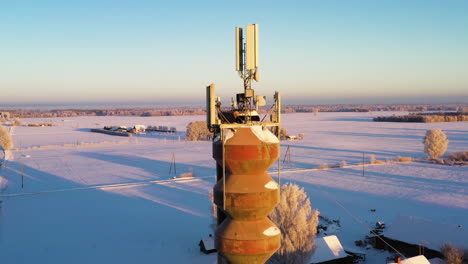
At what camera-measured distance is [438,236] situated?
20.7 m

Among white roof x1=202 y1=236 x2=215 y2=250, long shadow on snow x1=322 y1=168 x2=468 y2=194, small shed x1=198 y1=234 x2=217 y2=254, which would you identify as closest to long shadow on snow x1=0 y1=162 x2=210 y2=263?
small shed x1=198 y1=234 x2=217 y2=254

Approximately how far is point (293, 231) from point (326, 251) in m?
3.38

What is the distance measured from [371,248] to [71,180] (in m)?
34.2

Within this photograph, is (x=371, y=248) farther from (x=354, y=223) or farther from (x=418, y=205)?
(x=418, y=205)

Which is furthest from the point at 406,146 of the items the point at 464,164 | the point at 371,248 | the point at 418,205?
the point at 371,248

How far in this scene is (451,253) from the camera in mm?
18469

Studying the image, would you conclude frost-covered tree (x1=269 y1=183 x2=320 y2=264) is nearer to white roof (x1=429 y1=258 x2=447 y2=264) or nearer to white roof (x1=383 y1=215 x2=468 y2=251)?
white roof (x1=429 y1=258 x2=447 y2=264)

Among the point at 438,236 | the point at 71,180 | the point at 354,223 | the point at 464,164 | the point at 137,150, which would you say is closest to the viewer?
the point at 438,236

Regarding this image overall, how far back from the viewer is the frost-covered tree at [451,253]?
58.9 feet

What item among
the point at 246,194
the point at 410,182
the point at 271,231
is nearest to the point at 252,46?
the point at 246,194

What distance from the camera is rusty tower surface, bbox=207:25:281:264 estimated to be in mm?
5039

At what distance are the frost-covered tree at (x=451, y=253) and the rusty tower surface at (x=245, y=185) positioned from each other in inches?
669

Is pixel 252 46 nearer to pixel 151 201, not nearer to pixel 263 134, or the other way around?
pixel 263 134

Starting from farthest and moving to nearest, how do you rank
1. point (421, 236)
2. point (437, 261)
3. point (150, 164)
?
point (150, 164) → point (421, 236) → point (437, 261)
